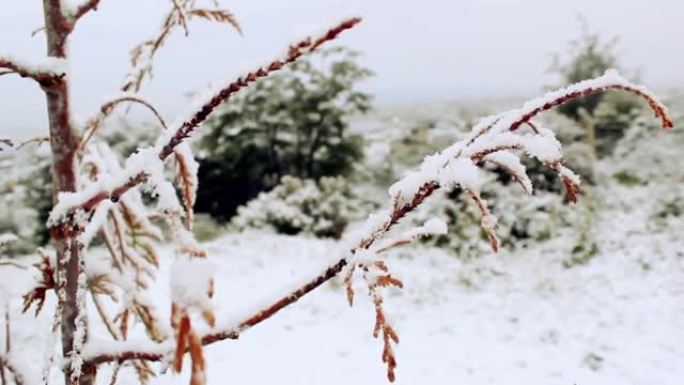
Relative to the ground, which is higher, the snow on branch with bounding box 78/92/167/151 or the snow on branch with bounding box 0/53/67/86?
the snow on branch with bounding box 0/53/67/86

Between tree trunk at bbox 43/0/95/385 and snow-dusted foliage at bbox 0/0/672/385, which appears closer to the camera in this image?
snow-dusted foliage at bbox 0/0/672/385

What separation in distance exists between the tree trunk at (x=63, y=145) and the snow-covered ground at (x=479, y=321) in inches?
84.8

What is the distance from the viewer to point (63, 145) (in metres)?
1.39

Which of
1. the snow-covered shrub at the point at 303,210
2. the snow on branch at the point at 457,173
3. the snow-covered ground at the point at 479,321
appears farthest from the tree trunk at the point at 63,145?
the snow-covered shrub at the point at 303,210

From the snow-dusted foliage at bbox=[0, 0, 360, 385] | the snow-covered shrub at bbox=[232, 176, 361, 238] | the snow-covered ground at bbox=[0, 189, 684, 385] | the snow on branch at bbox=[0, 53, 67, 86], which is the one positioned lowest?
the snow-covered ground at bbox=[0, 189, 684, 385]

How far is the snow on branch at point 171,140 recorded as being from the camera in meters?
0.82

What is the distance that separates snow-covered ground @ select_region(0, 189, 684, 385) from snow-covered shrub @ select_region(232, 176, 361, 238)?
94 cm

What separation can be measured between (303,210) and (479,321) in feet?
12.9

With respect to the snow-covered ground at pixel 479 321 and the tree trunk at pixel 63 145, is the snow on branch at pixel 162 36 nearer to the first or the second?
the tree trunk at pixel 63 145

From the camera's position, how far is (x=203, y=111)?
0.97 metres

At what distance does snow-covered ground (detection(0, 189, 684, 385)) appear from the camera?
465 cm

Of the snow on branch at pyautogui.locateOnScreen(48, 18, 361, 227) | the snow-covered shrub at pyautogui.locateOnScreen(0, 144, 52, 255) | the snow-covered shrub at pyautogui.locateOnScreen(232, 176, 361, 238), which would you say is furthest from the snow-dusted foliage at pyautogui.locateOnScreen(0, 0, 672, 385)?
the snow-covered shrub at pyautogui.locateOnScreen(232, 176, 361, 238)

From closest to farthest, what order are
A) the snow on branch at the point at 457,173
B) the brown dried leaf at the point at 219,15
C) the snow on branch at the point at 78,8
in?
the snow on branch at the point at 457,173 < the snow on branch at the point at 78,8 < the brown dried leaf at the point at 219,15

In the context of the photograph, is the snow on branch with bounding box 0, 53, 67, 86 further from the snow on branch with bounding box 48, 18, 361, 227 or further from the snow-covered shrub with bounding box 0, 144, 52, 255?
the snow-covered shrub with bounding box 0, 144, 52, 255
